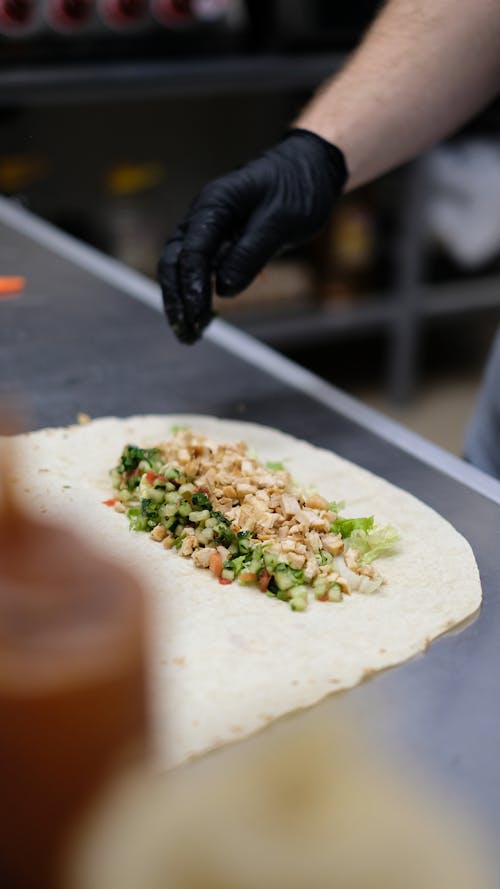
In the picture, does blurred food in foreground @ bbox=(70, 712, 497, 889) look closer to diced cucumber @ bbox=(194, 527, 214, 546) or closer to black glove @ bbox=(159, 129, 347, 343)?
diced cucumber @ bbox=(194, 527, 214, 546)

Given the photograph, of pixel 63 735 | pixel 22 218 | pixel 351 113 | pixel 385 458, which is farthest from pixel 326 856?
pixel 22 218

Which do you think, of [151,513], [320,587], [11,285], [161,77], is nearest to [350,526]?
[320,587]

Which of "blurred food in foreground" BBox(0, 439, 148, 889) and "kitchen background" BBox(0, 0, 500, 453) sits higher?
"blurred food in foreground" BBox(0, 439, 148, 889)

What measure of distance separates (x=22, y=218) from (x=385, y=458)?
133 centimetres

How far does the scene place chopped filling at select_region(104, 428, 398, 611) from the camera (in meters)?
1.03

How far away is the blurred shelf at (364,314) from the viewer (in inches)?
132

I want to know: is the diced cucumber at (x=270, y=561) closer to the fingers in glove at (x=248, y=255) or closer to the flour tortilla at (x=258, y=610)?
the flour tortilla at (x=258, y=610)

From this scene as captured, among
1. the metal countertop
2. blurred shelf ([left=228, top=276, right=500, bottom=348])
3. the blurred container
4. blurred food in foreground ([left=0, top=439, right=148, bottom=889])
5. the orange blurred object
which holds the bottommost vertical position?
blurred shelf ([left=228, top=276, right=500, bottom=348])

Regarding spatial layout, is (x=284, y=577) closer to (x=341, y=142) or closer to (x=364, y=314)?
(x=341, y=142)

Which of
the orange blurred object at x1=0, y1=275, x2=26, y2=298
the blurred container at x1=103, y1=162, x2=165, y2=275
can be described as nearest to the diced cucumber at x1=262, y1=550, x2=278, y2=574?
the orange blurred object at x1=0, y1=275, x2=26, y2=298

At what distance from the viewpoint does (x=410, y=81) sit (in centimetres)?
152

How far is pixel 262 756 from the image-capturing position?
0.81m

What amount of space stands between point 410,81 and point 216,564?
861 millimetres

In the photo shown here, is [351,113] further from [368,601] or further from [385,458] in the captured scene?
[368,601]
